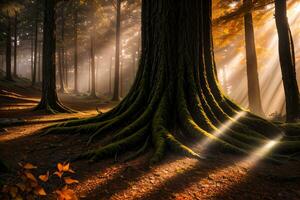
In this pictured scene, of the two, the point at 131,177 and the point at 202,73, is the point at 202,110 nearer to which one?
the point at 202,73

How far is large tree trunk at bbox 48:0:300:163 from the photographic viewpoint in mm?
4906

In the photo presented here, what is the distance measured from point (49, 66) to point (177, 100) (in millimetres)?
8206

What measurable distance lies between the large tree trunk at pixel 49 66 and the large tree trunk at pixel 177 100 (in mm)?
5643

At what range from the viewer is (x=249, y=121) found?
5664 millimetres

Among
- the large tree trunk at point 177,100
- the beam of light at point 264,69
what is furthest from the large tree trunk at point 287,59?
the beam of light at point 264,69

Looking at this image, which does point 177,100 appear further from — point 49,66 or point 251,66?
point 49,66

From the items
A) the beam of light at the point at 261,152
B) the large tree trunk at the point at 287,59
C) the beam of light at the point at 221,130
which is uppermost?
the large tree trunk at the point at 287,59

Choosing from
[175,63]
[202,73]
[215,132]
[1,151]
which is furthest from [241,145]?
[1,151]

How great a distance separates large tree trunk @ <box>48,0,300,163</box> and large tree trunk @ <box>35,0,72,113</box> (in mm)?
5643

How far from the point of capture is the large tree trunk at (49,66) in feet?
37.6

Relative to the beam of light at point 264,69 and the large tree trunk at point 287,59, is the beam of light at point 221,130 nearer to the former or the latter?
the large tree trunk at point 287,59

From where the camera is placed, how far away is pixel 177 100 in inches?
217

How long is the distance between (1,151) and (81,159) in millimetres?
1872

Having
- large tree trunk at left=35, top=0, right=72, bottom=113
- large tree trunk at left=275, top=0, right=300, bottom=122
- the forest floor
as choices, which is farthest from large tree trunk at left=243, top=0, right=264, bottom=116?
large tree trunk at left=35, top=0, right=72, bottom=113
